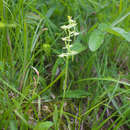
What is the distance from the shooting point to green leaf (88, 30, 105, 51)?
1695 millimetres

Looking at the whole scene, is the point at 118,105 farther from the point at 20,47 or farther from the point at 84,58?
the point at 20,47

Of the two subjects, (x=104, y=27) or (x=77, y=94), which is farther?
(x=104, y=27)

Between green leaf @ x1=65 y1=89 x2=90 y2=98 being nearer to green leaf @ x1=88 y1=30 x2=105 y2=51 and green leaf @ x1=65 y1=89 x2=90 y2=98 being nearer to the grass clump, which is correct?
the grass clump

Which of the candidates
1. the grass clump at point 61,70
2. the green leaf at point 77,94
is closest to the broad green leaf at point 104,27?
the grass clump at point 61,70

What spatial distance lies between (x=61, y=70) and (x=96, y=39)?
0.42 m

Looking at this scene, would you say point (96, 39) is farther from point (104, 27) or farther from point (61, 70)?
point (61, 70)

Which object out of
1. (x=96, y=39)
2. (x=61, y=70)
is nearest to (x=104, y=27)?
(x=96, y=39)

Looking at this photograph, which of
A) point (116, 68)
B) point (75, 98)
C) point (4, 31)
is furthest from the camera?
point (116, 68)

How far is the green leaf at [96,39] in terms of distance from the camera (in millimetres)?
1695

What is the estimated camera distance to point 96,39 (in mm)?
1747

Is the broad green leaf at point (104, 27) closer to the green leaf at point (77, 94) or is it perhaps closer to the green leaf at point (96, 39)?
the green leaf at point (96, 39)

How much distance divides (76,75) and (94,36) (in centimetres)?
40

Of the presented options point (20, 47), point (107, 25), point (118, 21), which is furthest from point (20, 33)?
point (118, 21)

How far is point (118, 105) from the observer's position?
1.79m
